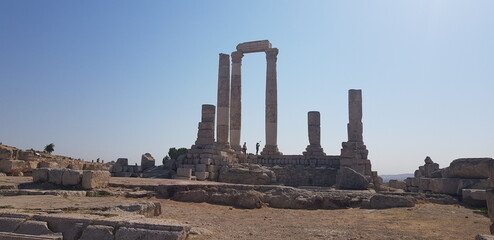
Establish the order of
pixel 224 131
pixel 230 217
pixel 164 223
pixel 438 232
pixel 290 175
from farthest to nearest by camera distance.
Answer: pixel 224 131 → pixel 290 175 → pixel 230 217 → pixel 438 232 → pixel 164 223

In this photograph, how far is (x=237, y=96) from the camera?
2933cm

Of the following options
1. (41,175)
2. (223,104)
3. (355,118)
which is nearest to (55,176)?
(41,175)

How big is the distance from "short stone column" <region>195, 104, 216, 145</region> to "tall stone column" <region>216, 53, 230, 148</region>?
128 inches

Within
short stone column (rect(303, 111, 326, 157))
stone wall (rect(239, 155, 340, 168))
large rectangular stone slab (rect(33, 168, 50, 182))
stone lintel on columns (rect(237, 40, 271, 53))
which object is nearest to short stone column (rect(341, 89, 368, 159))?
stone wall (rect(239, 155, 340, 168))

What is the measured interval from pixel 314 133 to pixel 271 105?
3906 mm

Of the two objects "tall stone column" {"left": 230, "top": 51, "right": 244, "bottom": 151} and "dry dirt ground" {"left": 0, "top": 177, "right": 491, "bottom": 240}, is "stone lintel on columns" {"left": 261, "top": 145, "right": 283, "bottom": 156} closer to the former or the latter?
"tall stone column" {"left": 230, "top": 51, "right": 244, "bottom": 151}

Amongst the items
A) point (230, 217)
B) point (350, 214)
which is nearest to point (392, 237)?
point (350, 214)

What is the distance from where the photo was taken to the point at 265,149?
2828 centimetres

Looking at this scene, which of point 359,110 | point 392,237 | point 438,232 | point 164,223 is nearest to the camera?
point 164,223

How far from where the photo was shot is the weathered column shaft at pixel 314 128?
1072 inches

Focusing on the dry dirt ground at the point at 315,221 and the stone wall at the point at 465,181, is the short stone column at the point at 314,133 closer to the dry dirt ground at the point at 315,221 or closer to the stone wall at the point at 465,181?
the stone wall at the point at 465,181

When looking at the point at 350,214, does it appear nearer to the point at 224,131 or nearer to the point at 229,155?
the point at 229,155

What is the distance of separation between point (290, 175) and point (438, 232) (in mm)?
15779

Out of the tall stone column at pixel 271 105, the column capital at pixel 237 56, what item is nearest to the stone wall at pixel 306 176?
the tall stone column at pixel 271 105
